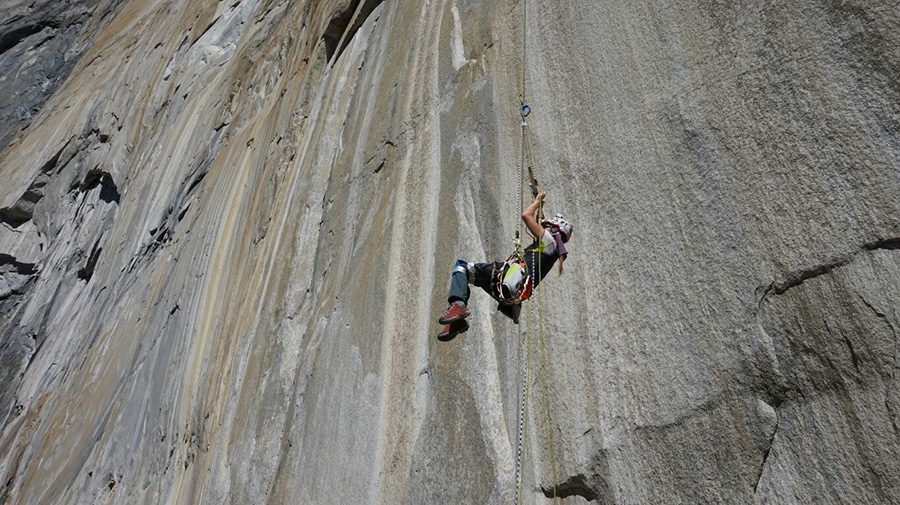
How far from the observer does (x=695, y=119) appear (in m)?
4.04

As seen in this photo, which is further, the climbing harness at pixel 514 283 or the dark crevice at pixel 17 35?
the dark crevice at pixel 17 35

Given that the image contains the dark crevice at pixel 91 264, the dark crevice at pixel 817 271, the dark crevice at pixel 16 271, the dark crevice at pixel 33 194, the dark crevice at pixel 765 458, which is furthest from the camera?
the dark crevice at pixel 33 194

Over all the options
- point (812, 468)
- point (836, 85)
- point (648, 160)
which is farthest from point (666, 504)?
point (836, 85)

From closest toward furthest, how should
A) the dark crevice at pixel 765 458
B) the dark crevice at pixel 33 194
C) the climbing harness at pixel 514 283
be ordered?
1. the dark crevice at pixel 765 458
2. the climbing harness at pixel 514 283
3. the dark crevice at pixel 33 194

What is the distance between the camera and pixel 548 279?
4.51 meters

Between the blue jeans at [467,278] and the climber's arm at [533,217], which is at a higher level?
the climber's arm at [533,217]

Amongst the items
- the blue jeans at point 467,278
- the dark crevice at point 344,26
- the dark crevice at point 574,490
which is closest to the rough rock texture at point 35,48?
the dark crevice at point 344,26

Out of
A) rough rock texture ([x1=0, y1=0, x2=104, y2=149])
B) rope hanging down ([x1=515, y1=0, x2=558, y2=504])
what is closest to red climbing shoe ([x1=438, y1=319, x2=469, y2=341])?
rope hanging down ([x1=515, y1=0, x2=558, y2=504])

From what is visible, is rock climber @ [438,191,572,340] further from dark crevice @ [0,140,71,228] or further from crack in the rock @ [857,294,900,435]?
dark crevice @ [0,140,71,228]

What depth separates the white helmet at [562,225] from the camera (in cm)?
437

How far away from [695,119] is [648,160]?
339 mm

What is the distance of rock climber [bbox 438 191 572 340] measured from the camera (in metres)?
4.34

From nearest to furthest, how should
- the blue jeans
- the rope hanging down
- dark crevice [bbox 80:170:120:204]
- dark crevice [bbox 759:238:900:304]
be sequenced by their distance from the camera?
dark crevice [bbox 759:238:900:304], the rope hanging down, the blue jeans, dark crevice [bbox 80:170:120:204]

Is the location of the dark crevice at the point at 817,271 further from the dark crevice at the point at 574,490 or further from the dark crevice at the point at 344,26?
the dark crevice at the point at 344,26
